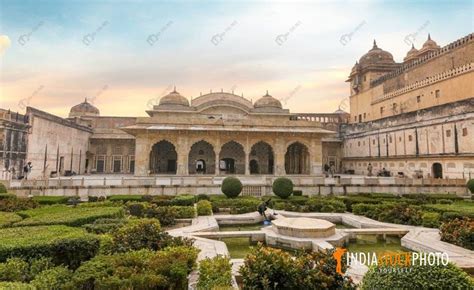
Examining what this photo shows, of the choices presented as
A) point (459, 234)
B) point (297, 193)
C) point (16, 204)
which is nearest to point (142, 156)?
point (16, 204)

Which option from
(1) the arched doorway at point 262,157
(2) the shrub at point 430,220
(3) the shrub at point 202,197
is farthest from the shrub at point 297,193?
(1) the arched doorway at point 262,157

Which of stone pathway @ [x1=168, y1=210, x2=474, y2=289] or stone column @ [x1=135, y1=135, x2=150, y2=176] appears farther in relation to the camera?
stone column @ [x1=135, y1=135, x2=150, y2=176]

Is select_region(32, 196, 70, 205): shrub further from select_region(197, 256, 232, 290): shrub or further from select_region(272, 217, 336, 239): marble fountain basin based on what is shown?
select_region(197, 256, 232, 290): shrub

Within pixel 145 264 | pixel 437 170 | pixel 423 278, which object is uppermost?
pixel 437 170

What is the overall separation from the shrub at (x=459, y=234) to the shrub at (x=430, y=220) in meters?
1.52

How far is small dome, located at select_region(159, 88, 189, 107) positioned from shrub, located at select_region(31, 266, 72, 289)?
81.1ft

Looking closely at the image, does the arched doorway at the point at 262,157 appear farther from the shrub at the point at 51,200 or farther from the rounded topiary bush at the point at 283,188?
the shrub at the point at 51,200

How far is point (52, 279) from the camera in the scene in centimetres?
373

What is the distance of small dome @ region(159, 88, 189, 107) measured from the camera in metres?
27.9

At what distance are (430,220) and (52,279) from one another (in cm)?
980

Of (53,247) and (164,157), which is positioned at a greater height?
(164,157)

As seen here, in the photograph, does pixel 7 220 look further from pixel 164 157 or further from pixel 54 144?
pixel 164 157

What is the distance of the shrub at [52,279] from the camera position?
11.8 ft

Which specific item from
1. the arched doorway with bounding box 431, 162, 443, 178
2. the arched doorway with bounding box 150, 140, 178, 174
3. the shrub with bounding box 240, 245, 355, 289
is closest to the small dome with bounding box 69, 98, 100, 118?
the arched doorway with bounding box 150, 140, 178, 174
